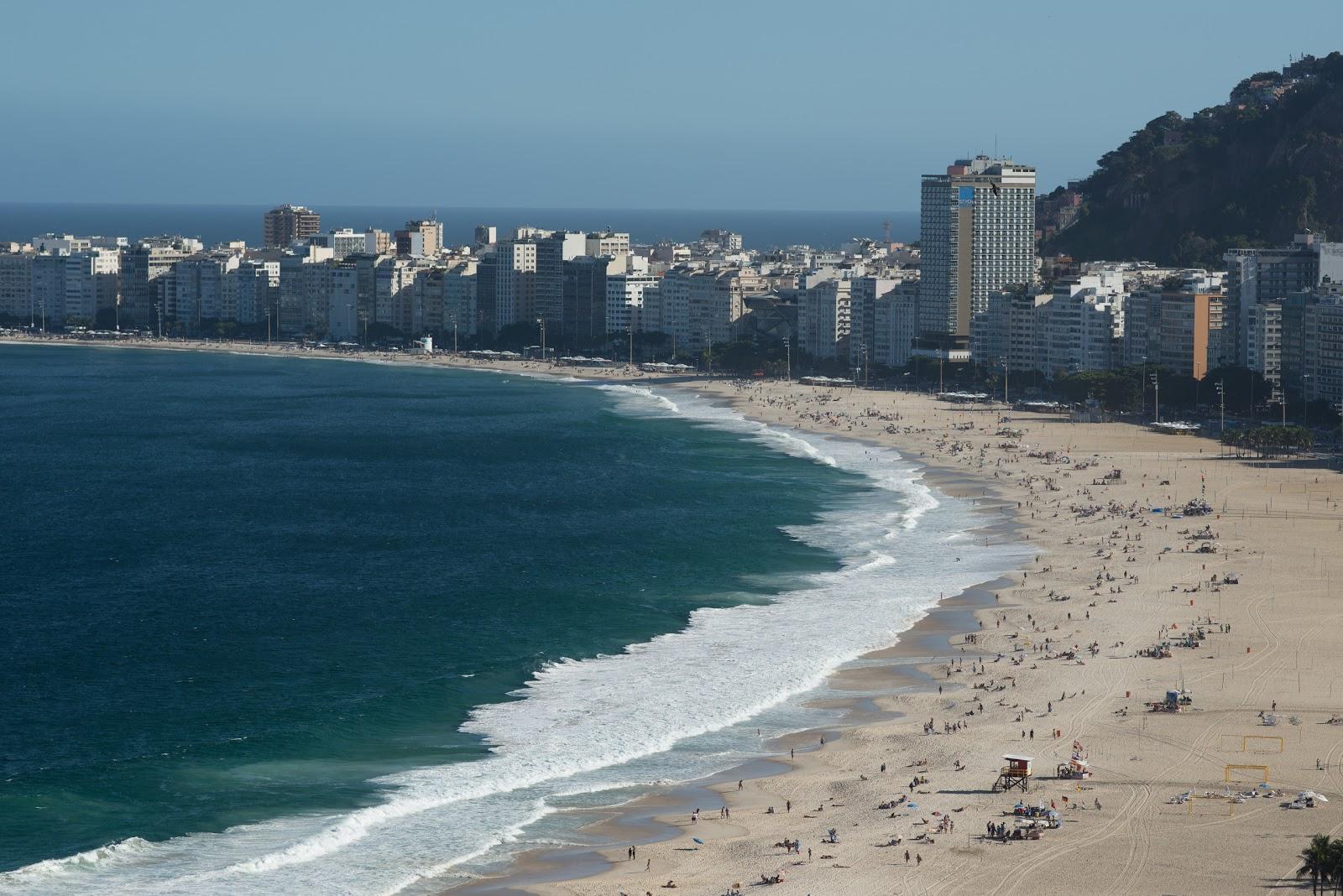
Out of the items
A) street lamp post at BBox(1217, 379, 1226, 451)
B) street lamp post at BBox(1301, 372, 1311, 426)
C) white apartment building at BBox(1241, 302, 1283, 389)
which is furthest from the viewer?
white apartment building at BBox(1241, 302, 1283, 389)

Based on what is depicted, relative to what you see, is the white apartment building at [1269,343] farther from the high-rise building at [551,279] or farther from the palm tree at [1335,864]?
the high-rise building at [551,279]

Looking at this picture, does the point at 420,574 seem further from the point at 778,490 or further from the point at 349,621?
the point at 778,490

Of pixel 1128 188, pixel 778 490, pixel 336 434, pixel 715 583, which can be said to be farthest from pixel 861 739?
pixel 1128 188

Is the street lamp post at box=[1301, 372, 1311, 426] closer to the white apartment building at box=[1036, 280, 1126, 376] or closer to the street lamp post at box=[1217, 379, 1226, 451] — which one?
the street lamp post at box=[1217, 379, 1226, 451]

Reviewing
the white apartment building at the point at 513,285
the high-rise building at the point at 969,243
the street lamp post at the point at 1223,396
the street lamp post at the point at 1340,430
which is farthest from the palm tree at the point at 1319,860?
the white apartment building at the point at 513,285

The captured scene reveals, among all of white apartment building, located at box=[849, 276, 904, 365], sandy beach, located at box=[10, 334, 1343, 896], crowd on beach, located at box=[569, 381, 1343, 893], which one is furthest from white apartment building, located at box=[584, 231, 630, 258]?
sandy beach, located at box=[10, 334, 1343, 896]

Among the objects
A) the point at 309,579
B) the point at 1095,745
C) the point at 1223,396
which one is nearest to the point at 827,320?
the point at 1223,396
